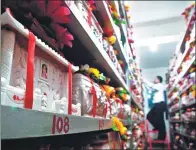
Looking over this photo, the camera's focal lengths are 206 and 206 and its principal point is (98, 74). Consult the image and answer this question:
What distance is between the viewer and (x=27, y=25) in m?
0.64

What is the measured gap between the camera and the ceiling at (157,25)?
4.25 meters

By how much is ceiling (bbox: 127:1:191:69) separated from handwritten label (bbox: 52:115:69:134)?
156 inches

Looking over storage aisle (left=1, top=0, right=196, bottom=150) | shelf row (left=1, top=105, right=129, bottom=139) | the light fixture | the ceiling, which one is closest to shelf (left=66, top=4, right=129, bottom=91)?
storage aisle (left=1, top=0, right=196, bottom=150)

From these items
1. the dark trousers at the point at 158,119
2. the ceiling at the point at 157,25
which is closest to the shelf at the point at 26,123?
the ceiling at the point at 157,25

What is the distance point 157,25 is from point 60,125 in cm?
506

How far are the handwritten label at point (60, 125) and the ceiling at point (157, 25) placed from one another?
3.95 metres

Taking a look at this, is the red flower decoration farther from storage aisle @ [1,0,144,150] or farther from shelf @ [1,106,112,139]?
shelf @ [1,106,112,139]

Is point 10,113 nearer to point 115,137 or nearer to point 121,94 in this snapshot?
point 115,137

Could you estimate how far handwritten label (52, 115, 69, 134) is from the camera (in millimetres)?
486

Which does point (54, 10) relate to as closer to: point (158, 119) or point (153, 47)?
point (153, 47)

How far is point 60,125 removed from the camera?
0.52 m

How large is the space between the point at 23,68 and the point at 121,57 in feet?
6.72

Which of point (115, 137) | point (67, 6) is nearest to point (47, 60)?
point (67, 6)

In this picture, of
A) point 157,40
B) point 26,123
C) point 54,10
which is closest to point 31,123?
point 26,123
